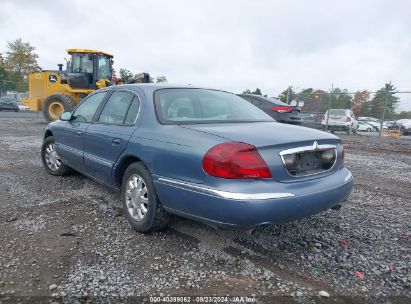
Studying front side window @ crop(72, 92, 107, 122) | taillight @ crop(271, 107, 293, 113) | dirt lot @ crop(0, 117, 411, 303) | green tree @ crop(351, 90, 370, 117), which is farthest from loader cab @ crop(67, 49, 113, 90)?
green tree @ crop(351, 90, 370, 117)

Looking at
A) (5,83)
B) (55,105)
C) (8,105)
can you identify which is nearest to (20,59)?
(5,83)

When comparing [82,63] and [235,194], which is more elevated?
[82,63]

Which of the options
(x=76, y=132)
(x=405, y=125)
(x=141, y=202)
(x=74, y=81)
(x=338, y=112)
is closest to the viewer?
(x=141, y=202)

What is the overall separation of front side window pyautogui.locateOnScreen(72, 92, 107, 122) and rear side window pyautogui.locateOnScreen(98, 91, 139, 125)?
294mm

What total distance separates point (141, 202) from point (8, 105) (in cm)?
3179

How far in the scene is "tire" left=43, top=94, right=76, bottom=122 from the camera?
14.2 meters

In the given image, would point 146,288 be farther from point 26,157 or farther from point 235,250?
point 26,157

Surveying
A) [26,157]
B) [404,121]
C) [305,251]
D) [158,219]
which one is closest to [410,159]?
[305,251]

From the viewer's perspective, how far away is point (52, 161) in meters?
5.52

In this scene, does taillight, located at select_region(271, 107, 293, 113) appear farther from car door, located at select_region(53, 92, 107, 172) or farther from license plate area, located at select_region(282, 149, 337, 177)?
license plate area, located at select_region(282, 149, 337, 177)

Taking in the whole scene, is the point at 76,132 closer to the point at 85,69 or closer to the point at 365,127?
the point at 85,69

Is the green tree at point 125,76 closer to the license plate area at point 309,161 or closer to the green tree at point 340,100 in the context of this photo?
the green tree at point 340,100

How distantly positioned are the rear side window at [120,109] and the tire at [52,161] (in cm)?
165

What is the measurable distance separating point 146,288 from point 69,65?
1437 centimetres
